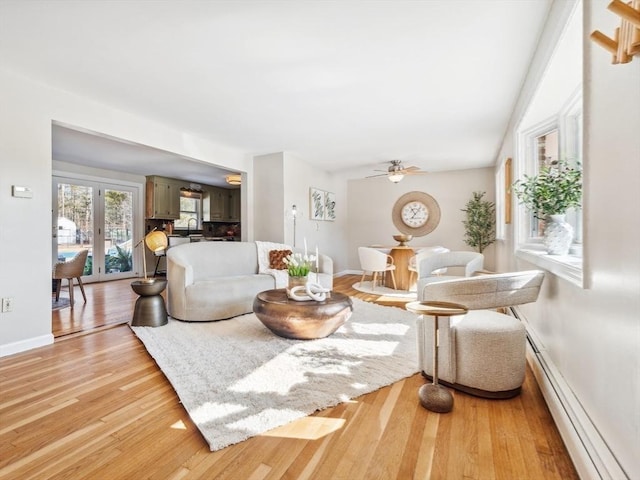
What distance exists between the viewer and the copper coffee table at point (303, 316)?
8.97 ft

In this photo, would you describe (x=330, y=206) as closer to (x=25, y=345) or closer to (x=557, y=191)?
(x=557, y=191)

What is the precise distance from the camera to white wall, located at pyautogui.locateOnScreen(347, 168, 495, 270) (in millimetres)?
6699

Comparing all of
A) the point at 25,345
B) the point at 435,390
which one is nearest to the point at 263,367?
the point at 435,390

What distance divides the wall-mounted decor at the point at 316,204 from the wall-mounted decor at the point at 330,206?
0.70 ft

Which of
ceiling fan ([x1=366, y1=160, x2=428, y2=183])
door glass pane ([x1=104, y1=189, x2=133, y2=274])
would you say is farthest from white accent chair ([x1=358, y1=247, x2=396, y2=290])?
door glass pane ([x1=104, y1=189, x2=133, y2=274])

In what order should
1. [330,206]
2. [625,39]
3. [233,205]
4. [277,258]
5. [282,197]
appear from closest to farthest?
[625,39], [277,258], [282,197], [330,206], [233,205]

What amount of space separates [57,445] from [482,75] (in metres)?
3.90

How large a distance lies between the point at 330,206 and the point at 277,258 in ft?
9.13

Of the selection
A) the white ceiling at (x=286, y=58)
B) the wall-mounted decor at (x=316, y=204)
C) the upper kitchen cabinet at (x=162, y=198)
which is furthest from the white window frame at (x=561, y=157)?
the upper kitchen cabinet at (x=162, y=198)

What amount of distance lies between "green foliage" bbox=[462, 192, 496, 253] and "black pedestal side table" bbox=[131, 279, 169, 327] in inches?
227

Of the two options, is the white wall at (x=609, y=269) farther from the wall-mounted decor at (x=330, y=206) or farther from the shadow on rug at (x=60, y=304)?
the wall-mounted decor at (x=330, y=206)

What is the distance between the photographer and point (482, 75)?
9.17 ft

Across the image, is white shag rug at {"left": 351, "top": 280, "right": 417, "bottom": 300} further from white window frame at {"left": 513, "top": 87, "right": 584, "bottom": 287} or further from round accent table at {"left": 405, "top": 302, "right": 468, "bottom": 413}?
round accent table at {"left": 405, "top": 302, "right": 468, "bottom": 413}

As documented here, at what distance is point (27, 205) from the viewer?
9.27ft
